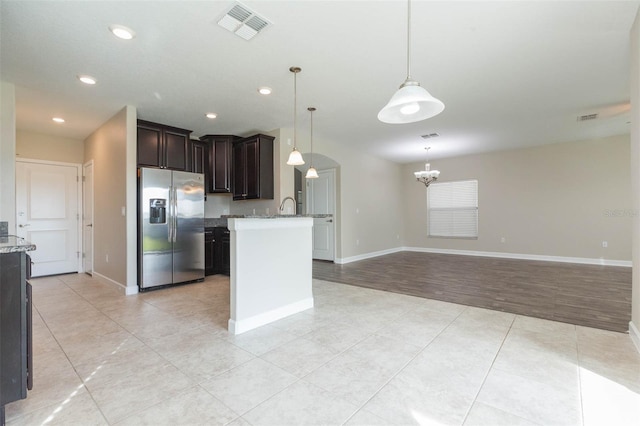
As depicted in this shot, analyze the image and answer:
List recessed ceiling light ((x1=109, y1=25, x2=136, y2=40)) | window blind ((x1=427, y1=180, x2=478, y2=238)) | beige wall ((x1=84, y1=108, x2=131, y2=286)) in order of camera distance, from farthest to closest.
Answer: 1. window blind ((x1=427, y1=180, x2=478, y2=238))
2. beige wall ((x1=84, y1=108, x2=131, y2=286))
3. recessed ceiling light ((x1=109, y1=25, x2=136, y2=40))

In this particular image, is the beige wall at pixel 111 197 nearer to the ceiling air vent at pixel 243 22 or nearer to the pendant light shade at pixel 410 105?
the ceiling air vent at pixel 243 22

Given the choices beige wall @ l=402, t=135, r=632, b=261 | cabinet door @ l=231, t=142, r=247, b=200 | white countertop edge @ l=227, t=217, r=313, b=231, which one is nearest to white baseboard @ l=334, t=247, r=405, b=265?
beige wall @ l=402, t=135, r=632, b=261

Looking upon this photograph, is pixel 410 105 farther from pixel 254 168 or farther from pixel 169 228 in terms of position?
pixel 169 228

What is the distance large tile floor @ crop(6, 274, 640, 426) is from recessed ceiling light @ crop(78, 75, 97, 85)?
2.63 meters

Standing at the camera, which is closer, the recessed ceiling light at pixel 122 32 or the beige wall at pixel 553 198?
the recessed ceiling light at pixel 122 32

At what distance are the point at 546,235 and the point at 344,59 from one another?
6624 mm

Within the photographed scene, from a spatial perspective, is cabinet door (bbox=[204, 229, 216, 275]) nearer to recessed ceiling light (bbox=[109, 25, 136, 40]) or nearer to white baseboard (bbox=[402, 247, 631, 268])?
recessed ceiling light (bbox=[109, 25, 136, 40])

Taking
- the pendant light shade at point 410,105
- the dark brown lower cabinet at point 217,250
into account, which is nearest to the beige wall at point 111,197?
the dark brown lower cabinet at point 217,250

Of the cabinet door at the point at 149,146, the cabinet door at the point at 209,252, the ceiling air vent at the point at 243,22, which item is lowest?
the cabinet door at the point at 209,252

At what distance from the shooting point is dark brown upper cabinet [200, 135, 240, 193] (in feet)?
17.8

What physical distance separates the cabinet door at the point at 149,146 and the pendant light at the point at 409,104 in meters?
3.91

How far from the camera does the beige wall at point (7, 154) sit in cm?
311

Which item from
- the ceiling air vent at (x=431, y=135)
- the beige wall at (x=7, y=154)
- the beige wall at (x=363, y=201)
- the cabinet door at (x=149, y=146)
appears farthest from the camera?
the beige wall at (x=363, y=201)

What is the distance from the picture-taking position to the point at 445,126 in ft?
17.0
